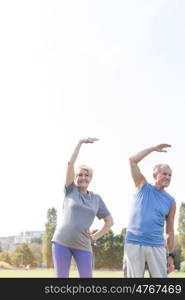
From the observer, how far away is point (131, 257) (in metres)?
5.40

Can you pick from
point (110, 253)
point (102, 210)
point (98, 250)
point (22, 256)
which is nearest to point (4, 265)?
point (22, 256)

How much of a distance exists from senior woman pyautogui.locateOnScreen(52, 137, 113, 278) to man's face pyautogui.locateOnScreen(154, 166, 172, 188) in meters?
0.83

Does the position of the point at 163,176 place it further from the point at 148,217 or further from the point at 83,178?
the point at 83,178

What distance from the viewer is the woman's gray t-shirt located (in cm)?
559

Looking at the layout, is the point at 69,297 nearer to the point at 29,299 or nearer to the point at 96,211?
the point at 29,299

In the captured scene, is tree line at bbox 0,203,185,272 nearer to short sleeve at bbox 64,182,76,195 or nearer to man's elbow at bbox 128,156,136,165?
short sleeve at bbox 64,182,76,195

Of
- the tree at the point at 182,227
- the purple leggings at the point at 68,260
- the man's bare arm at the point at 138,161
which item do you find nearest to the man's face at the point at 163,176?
the man's bare arm at the point at 138,161

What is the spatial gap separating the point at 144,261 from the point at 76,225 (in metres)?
0.90

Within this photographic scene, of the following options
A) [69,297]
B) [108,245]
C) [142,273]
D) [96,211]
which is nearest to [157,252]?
[142,273]

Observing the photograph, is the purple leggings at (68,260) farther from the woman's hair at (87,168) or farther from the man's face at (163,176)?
the man's face at (163,176)

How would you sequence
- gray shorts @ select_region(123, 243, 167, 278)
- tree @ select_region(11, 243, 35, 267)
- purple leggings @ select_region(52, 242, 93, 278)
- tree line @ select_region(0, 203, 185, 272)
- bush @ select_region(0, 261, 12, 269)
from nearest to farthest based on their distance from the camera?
gray shorts @ select_region(123, 243, 167, 278), purple leggings @ select_region(52, 242, 93, 278), tree line @ select_region(0, 203, 185, 272), bush @ select_region(0, 261, 12, 269), tree @ select_region(11, 243, 35, 267)

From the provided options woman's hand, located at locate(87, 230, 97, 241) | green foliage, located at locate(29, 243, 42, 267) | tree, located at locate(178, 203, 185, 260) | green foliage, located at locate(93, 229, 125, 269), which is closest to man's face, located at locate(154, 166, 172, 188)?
woman's hand, located at locate(87, 230, 97, 241)

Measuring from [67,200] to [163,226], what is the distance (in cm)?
120

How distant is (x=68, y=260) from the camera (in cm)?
562
